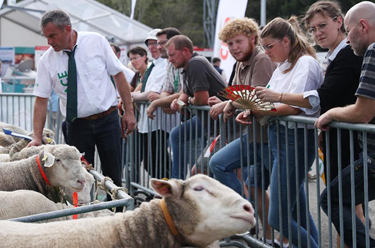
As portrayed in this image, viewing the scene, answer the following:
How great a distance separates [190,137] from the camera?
18.4ft

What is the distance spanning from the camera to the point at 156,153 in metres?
6.55

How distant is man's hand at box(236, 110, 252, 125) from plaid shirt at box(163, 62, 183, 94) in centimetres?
190

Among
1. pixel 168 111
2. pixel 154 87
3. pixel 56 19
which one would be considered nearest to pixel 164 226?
pixel 56 19

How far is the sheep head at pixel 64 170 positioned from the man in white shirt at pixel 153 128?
231 cm

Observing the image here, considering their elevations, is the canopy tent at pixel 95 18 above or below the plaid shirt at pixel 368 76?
above

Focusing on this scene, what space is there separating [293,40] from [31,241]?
263 centimetres

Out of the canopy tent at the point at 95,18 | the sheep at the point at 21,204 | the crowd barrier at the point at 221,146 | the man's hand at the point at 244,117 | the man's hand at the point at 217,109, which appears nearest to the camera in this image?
the sheep at the point at 21,204

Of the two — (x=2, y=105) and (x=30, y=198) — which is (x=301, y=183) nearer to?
(x=30, y=198)

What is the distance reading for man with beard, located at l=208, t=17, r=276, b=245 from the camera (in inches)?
189

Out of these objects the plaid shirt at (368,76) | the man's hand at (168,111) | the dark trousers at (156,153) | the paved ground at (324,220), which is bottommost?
the paved ground at (324,220)

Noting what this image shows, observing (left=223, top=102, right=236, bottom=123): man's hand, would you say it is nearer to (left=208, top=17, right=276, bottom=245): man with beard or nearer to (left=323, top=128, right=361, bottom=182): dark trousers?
(left=208, top=17, right=276, bottom=245): man with beard

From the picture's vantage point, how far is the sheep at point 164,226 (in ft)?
8.18

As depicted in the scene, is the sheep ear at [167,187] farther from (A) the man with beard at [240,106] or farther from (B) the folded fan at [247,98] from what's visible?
(A) the man with beard at [240,106]

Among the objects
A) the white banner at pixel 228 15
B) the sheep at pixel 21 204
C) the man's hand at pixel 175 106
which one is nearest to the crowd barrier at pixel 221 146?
the man's hand at pixel 175 106
